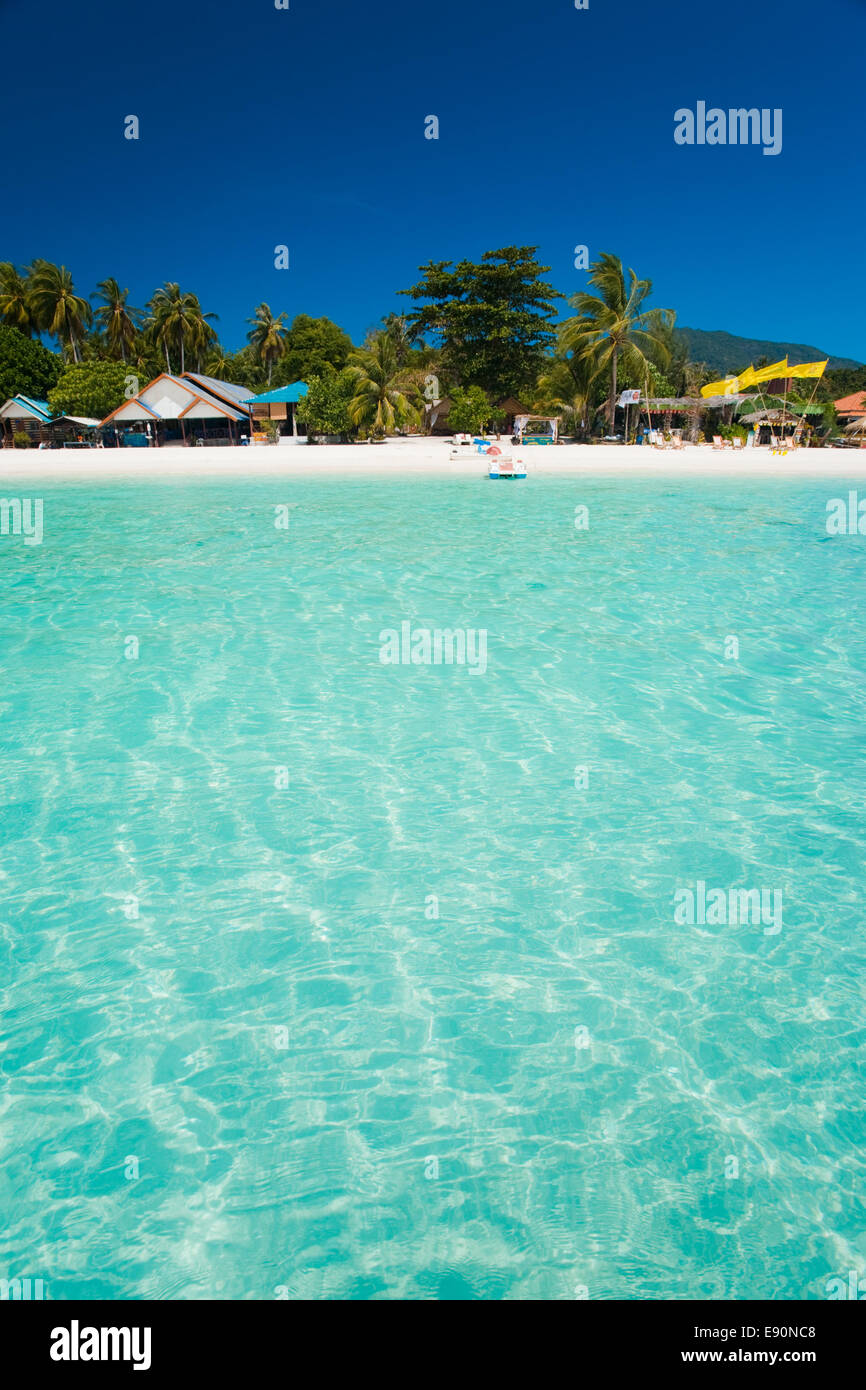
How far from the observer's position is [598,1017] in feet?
12.4

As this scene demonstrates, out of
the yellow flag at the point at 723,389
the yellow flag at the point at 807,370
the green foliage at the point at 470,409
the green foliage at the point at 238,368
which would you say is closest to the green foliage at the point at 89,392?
the green foliage at the point at 238,368

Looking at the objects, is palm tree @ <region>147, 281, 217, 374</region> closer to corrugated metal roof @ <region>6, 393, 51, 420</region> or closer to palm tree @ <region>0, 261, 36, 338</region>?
palm tree @ <region>0, 261, 36, 338</region>

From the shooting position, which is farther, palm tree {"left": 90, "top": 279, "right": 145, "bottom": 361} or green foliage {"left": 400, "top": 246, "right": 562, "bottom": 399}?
palm tree {"left": 90, "top": 279, "right": 145, "bottom": 361}

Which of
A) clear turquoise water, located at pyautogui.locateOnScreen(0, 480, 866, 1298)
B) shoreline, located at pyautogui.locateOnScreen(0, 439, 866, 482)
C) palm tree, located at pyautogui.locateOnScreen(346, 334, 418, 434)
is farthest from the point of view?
palm tree, located at pyautogui.locateOnScreen(346, 334, 418, 434)

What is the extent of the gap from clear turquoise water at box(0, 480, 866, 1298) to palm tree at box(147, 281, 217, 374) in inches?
2075

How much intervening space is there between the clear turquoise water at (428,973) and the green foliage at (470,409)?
36387 mm

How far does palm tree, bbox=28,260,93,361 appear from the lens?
53.4 m

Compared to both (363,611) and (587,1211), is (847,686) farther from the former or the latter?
(587,1211)

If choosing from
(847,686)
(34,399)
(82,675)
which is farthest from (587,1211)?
(34,399)

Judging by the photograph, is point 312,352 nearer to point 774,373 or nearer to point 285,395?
point 285,395

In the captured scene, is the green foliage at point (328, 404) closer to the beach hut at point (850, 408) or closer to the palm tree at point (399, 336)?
the palm tree at point (399, 336)

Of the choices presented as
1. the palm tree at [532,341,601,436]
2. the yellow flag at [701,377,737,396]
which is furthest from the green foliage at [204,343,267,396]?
the yellow flag at [701,377,737,396]
